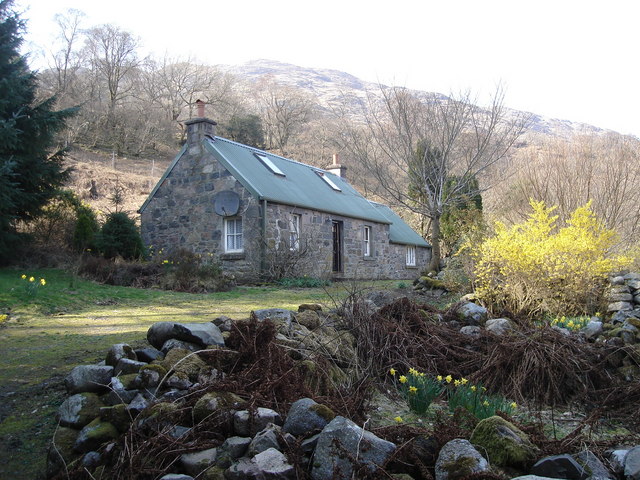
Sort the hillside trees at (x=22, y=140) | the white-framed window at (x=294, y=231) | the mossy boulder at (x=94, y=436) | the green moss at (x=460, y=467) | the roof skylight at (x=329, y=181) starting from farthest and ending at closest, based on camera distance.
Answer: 1. the roof skylight at (x=329, y=181)
2. the white-framed window at (x=294, y=231)
3. the hillside trees at (x=22, y=140)
4. the mossy boulder at (x=94, y=436)
5. the green moss at (x=460, y=467)

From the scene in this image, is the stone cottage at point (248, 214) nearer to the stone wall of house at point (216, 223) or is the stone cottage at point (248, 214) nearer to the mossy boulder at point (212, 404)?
the stone wall of house at point (216, 223)

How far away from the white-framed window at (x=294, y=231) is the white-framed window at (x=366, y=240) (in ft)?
15.0

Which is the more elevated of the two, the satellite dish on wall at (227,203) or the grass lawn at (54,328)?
the satellite dish on wall at (227,203)

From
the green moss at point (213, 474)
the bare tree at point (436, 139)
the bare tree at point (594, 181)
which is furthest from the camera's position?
the bare tree at point (436, 139)

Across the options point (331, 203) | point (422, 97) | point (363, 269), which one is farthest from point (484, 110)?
point (363, 269)

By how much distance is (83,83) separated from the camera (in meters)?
37.0

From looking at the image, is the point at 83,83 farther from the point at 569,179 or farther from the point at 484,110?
the point at 569,179

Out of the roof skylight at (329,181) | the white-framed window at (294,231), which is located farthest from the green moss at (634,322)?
the roof skylight at (329,181)

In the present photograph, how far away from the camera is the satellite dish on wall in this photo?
15680 mm

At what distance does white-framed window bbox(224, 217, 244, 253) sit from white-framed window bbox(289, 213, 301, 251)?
161cm

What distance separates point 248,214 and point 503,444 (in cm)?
1326

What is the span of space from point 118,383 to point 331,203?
51.4ft

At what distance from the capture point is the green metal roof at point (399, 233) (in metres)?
23.3

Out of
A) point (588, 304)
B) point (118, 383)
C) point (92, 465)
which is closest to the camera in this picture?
point (92, 465)
